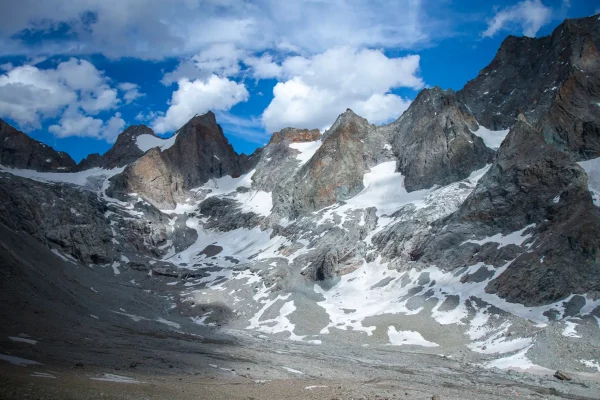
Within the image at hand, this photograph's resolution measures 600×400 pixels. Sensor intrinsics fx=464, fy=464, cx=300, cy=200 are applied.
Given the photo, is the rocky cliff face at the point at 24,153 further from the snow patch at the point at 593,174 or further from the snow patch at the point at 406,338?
the snow patch at the point at 593,174

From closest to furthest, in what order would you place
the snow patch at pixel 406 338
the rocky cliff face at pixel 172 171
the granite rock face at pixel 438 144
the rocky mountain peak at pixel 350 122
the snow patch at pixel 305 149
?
the snow patch at pixel 406 338 → the granite rock face at pixel 438 144 → the rocky mountain peak at pixel 350 122 → the rocky cliff face at pixel 172 171 → the snow patch at pixel 305 149

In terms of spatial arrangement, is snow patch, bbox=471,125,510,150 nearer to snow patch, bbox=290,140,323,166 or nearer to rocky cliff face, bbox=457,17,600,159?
rocky cliff face, bbox=457,17,600,159

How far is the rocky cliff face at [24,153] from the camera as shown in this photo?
178 metres

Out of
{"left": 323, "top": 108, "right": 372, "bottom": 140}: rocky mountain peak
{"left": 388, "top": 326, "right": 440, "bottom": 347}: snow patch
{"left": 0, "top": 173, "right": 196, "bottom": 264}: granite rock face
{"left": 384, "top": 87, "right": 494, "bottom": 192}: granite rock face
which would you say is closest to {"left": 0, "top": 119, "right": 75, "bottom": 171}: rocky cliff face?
{"left": 0, "top": 173, "right": 196, "bottom": 264}: granite rock face

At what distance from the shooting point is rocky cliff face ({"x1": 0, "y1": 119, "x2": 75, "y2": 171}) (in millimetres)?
178375

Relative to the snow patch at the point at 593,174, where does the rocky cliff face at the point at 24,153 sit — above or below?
above

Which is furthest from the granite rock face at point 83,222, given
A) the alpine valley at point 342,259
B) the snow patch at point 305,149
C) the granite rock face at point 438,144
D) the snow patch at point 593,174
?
the snow patch at point 593,174

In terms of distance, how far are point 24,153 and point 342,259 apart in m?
143

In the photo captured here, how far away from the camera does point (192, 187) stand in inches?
7283

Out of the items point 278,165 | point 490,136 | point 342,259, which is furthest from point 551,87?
point 278,165

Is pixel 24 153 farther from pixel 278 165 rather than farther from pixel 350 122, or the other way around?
pixel 350 122

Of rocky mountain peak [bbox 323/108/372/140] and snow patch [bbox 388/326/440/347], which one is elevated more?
rocky mountain peak [bbox 323/108/372/140]

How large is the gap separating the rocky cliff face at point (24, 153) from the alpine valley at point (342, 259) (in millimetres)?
591

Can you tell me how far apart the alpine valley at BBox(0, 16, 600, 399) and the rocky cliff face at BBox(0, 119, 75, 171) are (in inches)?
23.3
